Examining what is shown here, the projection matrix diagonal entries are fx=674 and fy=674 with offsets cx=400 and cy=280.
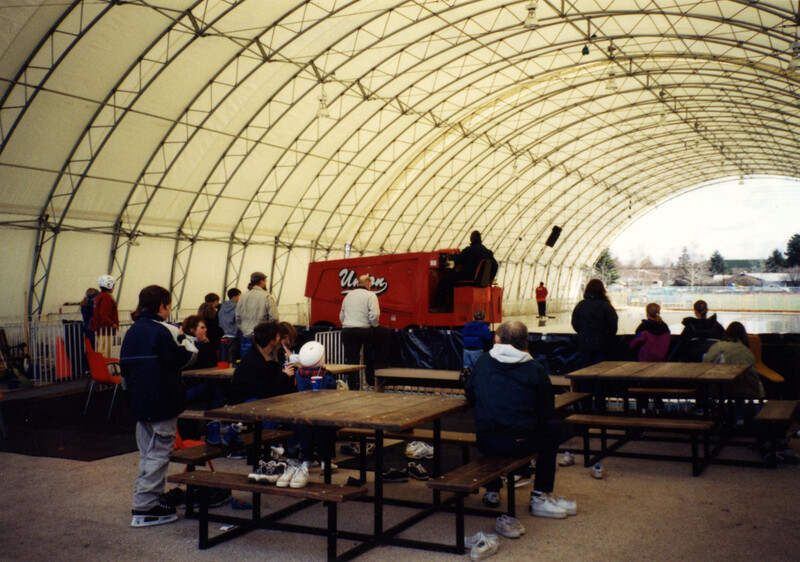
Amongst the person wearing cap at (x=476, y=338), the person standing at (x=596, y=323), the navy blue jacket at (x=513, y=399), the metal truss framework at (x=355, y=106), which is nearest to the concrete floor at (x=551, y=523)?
the navy blue jacket at (x=513, y=399)

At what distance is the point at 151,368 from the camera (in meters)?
5.11

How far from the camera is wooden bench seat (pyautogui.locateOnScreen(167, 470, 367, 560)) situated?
4.20 m

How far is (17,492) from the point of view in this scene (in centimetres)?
590

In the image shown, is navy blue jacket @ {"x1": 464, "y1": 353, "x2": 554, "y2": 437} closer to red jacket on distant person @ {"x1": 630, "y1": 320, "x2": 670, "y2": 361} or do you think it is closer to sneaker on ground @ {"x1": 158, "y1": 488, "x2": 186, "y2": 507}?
sneaker on ground @ {"x1": 158, "y1": 488, "x2": 186, "y2": 507}

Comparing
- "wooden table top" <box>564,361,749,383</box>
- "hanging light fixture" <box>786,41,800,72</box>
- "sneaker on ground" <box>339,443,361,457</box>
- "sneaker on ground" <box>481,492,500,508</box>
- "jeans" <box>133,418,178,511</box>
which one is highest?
"hanging light fixture" <box>786,41,800,72</box>

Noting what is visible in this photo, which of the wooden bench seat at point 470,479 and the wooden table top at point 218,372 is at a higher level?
the wooden table top at point 218,372

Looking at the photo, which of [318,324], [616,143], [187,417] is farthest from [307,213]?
[187,417]

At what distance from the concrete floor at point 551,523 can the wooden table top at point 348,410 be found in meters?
0.86

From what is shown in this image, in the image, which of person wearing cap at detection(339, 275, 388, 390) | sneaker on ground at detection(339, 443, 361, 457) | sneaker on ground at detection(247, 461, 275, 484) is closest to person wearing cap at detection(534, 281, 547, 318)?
person wearing cap at detection(339, 275, 388, 390)

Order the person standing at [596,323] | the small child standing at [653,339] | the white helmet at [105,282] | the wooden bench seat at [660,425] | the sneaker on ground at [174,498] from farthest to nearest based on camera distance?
the white helmet at [105,282] < the small child standing at [653,339] < the person standing at [596,323] < the wooden bench seat at [660,425] < the sneaker on ground at [174,498]

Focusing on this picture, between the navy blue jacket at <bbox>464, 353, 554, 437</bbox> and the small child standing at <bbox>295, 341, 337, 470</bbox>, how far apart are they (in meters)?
1.73

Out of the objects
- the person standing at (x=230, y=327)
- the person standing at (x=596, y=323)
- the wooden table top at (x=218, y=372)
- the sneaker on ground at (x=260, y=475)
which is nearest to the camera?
the sneaker on ground at (x=260, y=475)

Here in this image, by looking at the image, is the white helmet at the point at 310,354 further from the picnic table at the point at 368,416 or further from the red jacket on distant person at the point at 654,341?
the red jacket on distant person at the point at 654,341

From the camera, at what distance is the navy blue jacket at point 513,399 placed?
487 centimetres
